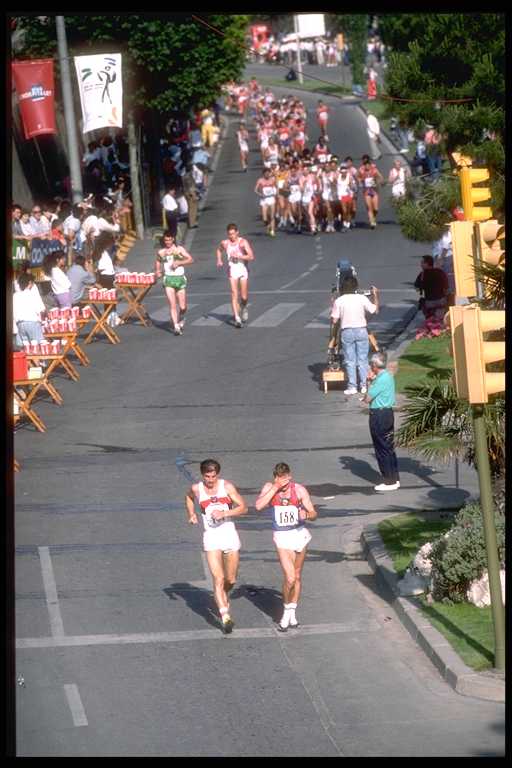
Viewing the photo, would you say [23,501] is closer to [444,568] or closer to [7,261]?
[444,568]

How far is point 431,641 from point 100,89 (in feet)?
76.9

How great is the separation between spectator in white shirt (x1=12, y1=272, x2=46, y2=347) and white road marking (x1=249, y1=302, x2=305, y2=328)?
6.47 metres

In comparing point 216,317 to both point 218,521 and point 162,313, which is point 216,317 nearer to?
point 162,313

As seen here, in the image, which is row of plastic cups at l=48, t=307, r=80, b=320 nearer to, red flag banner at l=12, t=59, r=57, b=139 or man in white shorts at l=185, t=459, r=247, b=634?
red flag banner at l=12, t=59, r=57, b=139

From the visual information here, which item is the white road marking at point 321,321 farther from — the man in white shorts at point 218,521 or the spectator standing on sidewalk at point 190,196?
the man in white shorts at point 218,521

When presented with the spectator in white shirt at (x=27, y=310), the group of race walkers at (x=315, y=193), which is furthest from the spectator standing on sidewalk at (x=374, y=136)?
the spectator in white shirt at (x=27, y=310)

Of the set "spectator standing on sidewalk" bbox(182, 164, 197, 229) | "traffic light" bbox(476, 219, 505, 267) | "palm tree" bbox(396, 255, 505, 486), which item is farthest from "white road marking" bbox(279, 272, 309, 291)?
"traffic light" bbox(476, 219, 505, 267)

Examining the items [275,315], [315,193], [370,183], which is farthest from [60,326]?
[315,193]


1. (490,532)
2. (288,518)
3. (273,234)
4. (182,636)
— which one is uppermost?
(490,532)

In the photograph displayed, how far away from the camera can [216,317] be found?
32406 millimetres

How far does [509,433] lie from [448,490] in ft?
21.9

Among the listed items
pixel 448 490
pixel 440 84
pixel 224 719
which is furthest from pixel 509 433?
pixel 440 84

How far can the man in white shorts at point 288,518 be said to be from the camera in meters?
15.1

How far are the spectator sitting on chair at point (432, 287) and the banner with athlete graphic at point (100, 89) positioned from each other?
9534 millimetres
